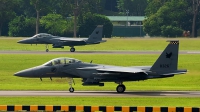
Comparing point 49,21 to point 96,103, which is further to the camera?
point 49,21

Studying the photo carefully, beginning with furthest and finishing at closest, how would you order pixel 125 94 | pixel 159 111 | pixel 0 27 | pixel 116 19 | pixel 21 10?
pixel 116 19 → pixel 21 10 → pixel 0 27 → pixel 125 94 → pixel 159 111

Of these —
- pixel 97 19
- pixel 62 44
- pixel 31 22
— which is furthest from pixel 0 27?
pixel 62 44

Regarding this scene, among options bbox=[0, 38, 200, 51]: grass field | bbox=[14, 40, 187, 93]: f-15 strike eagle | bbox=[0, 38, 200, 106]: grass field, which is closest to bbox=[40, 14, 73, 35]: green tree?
bbox=[0, 38, 200, 51]: grass field

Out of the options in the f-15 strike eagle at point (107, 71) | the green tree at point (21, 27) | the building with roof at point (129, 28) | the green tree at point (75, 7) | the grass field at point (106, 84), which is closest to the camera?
the grass field at point (106, 84)

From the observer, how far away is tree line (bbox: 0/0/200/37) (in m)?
146

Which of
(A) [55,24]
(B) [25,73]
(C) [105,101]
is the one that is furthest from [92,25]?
(C) [105,101]

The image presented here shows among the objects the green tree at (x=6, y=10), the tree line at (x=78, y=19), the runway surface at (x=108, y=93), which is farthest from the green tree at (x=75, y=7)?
the runway surface at (x=108, y=93)

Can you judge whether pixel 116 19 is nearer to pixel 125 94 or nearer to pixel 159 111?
pixel 125 94

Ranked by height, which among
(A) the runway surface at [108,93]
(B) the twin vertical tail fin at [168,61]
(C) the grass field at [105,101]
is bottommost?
(A) the runway surface at [108,93]

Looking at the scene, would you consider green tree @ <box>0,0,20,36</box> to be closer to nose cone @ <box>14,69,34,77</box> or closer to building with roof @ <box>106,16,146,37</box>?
building with roof @ <box>106,16,146,37</box>

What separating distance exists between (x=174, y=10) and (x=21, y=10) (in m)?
35.9

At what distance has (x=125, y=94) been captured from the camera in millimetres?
45188

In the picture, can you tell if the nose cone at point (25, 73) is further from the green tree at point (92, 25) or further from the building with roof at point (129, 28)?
the building with roof at point (129, 28)

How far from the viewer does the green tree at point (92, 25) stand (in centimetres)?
14788
